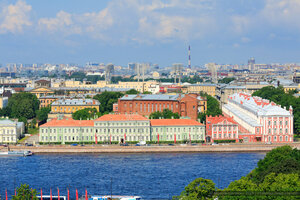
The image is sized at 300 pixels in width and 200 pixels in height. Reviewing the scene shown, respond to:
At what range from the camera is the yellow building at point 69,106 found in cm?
8381

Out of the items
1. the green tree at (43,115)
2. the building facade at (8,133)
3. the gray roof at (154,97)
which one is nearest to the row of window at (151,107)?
the gray roof at (154,97)

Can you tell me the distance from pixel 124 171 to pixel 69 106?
115ft

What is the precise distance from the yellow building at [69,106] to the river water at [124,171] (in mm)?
24038

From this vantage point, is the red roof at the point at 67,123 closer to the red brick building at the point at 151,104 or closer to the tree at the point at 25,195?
the red brick building at the point at 151,104

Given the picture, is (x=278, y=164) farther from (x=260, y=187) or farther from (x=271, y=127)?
(x=271, y=127)

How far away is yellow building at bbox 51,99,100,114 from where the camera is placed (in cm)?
8381

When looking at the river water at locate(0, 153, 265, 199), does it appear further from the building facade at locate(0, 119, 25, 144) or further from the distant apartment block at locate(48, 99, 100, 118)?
the distant apartment block at locate(48, 99, 100, 118)

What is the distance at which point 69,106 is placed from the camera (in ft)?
276

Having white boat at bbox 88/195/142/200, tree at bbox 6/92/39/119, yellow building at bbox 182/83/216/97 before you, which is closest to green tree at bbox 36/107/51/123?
tree at bbox 6/92/39/119

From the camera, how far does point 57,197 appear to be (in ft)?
134

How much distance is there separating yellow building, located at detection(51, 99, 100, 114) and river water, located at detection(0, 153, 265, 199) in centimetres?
2404

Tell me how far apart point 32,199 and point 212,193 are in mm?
9462

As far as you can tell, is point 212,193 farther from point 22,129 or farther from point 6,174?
point 22,129

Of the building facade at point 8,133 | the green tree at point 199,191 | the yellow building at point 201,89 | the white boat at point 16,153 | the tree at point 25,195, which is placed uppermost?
the yellow building at point 201,89
